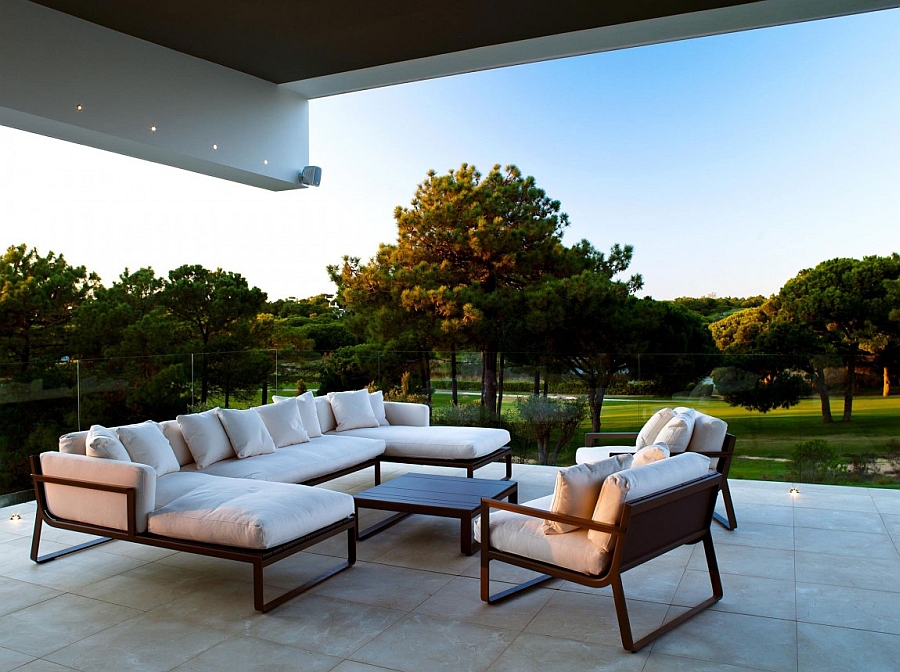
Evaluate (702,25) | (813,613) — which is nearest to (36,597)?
(813,613)

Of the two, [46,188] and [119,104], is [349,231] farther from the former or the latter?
[119,104]

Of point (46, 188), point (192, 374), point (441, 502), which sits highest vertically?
point (46, 188)

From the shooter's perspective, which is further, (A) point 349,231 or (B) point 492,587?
(A) point 349,231

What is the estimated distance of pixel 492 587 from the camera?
372 cm

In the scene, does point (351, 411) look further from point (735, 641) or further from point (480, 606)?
point (735, 641)

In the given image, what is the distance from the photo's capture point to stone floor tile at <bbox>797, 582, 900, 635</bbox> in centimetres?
323

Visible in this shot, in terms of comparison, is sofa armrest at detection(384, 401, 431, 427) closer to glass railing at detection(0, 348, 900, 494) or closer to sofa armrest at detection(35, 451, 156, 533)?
glass railing at detection(0, 348, 900, 494)

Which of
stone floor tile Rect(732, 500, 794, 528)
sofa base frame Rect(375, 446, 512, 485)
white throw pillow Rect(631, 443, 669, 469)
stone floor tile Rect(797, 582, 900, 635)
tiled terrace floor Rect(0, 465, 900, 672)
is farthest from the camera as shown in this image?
sofa base frame Rect(375, 446, 512, 485)

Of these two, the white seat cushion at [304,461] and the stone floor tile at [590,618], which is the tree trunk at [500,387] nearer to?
the white seat cushion at [304,461]

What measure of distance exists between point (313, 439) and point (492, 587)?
244 cm

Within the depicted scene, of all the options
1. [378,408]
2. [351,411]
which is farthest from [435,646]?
[378,408]

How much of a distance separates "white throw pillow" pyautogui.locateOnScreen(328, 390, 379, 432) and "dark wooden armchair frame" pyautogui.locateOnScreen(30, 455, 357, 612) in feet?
7.20

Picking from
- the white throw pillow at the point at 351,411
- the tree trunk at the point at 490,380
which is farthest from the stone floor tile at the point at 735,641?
the tree trunk at the point at 490,380

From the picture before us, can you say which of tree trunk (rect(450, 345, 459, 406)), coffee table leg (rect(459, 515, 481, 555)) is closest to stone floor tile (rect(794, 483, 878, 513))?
coffee table leg (rect(459, 515, 481, 555))
